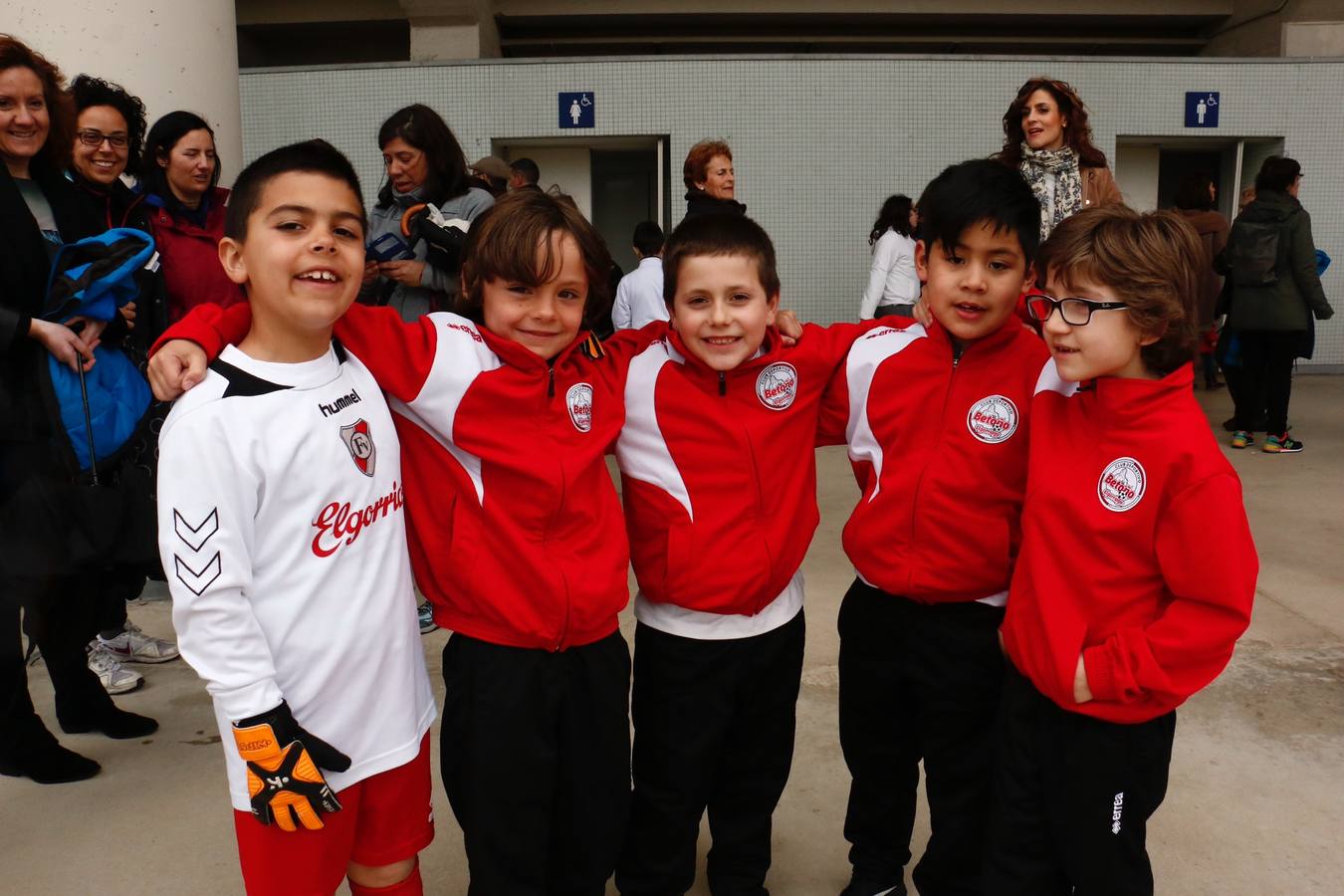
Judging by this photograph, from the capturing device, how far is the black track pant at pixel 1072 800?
1567 millimetres

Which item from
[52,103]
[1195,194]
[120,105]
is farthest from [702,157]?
[1195,194]

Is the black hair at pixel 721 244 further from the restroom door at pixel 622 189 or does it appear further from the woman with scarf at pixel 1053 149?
the restroom door at pixel 622 189

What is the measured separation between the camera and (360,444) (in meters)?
1.58

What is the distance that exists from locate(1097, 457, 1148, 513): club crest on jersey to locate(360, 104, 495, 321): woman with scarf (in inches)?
76.2

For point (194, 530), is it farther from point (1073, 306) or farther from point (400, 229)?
point (400, 229)

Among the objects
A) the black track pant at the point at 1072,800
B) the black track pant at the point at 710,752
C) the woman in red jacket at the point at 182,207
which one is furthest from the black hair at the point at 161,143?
the black track pant at the point at 1072,800

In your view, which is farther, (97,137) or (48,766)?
(97,137)

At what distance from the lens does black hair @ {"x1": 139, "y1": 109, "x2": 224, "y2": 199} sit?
307 cm

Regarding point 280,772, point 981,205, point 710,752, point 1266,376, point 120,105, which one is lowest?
point 710,752

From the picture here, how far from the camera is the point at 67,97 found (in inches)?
102

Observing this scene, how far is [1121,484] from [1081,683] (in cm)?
31

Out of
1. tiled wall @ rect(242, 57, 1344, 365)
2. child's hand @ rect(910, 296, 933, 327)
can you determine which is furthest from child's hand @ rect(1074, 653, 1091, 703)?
tiled wall @ rect(242, 57, 1344, 365)

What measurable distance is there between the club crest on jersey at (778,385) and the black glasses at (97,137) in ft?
7.38

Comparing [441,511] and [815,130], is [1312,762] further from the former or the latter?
[815,130]
